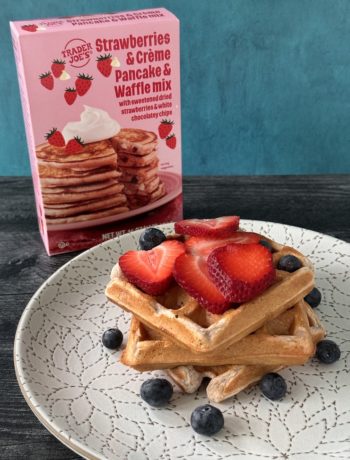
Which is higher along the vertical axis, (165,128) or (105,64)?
(105,64)

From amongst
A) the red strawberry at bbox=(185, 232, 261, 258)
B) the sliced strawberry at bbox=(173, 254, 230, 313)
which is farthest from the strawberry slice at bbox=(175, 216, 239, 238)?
the sliced strawberry at bbox=(173, 254, 230, 313)

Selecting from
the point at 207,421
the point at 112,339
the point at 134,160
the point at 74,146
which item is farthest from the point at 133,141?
the point at 207,421

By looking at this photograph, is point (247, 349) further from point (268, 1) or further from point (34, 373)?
point (268, 1)

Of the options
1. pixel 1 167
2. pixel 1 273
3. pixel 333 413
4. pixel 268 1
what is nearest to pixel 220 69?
pixel 268 1

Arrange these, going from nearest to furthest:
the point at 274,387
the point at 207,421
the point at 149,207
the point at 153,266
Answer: the point at 207,421, the point at 274,387, the point at 153,266, the point at 149,207

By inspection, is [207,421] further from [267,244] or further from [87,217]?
[87,217]

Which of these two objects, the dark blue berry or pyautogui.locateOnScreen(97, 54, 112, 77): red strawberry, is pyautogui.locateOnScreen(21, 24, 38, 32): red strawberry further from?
the dark blue berry

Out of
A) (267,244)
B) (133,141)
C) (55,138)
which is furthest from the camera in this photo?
(133,141)

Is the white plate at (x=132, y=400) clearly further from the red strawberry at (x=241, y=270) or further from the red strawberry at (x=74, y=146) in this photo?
the red strawberry at (x=74, y=146)
